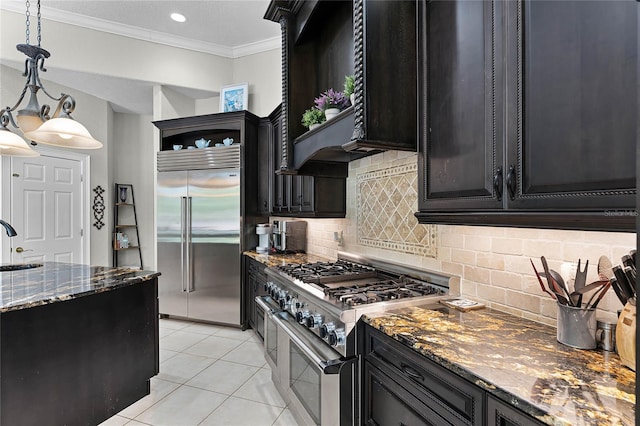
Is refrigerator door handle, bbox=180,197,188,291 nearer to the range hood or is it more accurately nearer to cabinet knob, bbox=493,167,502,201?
the range hood

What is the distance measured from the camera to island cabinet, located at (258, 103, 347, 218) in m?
3.09

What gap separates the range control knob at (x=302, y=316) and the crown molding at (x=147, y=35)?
3594mm

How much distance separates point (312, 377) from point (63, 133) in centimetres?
215

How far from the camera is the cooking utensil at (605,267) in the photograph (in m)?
1.21

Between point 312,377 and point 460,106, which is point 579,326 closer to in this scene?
point 460,106

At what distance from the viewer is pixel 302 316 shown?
2.06 metres

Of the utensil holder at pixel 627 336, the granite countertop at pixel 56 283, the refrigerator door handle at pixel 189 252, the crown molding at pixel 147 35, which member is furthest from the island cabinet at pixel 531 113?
the crown molding at pixel 147 35

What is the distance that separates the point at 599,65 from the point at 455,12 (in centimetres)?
70

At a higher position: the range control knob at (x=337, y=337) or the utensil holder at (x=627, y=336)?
the utensil holder at (x=627, y=336)

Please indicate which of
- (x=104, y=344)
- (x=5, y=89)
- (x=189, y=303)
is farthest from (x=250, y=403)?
(x=5, y=89)

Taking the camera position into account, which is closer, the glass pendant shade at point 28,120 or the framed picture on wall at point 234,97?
the glass pendant shade at point 28,120

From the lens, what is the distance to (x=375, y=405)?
5.11 ft

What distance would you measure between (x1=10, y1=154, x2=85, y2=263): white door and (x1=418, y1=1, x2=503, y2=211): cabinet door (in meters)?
4.95

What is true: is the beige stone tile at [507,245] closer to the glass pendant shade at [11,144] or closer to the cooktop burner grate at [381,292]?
the cooktop burner grate at [381,292]
